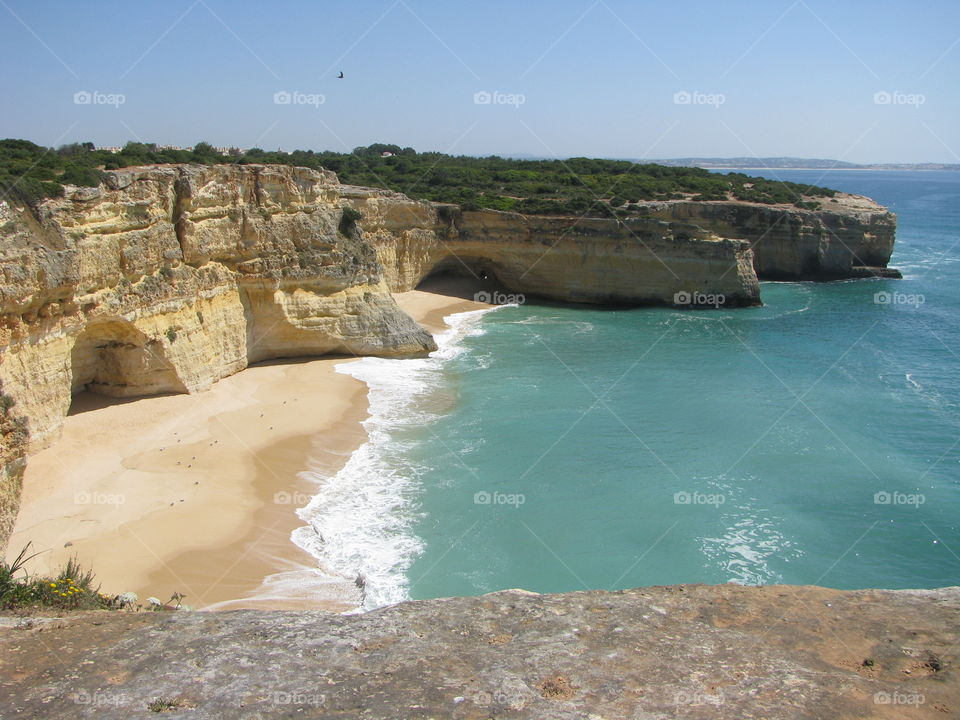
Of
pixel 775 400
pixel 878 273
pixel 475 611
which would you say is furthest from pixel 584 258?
pixel 475 611

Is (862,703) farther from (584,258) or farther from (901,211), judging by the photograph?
(901,211)

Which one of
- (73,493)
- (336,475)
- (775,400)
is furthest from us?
(775,400)

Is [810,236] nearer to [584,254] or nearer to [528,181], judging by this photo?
[584,254]

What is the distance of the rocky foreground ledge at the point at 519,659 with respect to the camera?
18.4 ft

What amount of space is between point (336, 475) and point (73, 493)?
597 centimetres

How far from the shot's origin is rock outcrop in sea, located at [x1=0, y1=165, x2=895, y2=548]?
1716cm

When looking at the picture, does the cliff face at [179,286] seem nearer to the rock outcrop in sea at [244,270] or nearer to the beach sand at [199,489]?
the rock outcrop in sea at [244,270]

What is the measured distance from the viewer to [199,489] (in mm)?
16969

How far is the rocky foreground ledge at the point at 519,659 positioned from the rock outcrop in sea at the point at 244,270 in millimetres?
4379

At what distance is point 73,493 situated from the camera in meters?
16.1

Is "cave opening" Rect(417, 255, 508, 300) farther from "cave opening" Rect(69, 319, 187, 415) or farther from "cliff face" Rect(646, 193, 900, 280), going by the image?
"cave opening" Rect(69, 319, 187, 415)

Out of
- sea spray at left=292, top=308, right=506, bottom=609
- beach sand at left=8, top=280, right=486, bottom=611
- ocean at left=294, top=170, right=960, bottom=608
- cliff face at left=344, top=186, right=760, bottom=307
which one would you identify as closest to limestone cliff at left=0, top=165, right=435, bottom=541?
beach sand at left=8, top=280, right=486, bottom=611

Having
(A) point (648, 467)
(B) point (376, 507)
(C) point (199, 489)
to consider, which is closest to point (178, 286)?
(C) point (199, 489)

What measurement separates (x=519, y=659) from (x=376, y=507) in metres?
10.9
